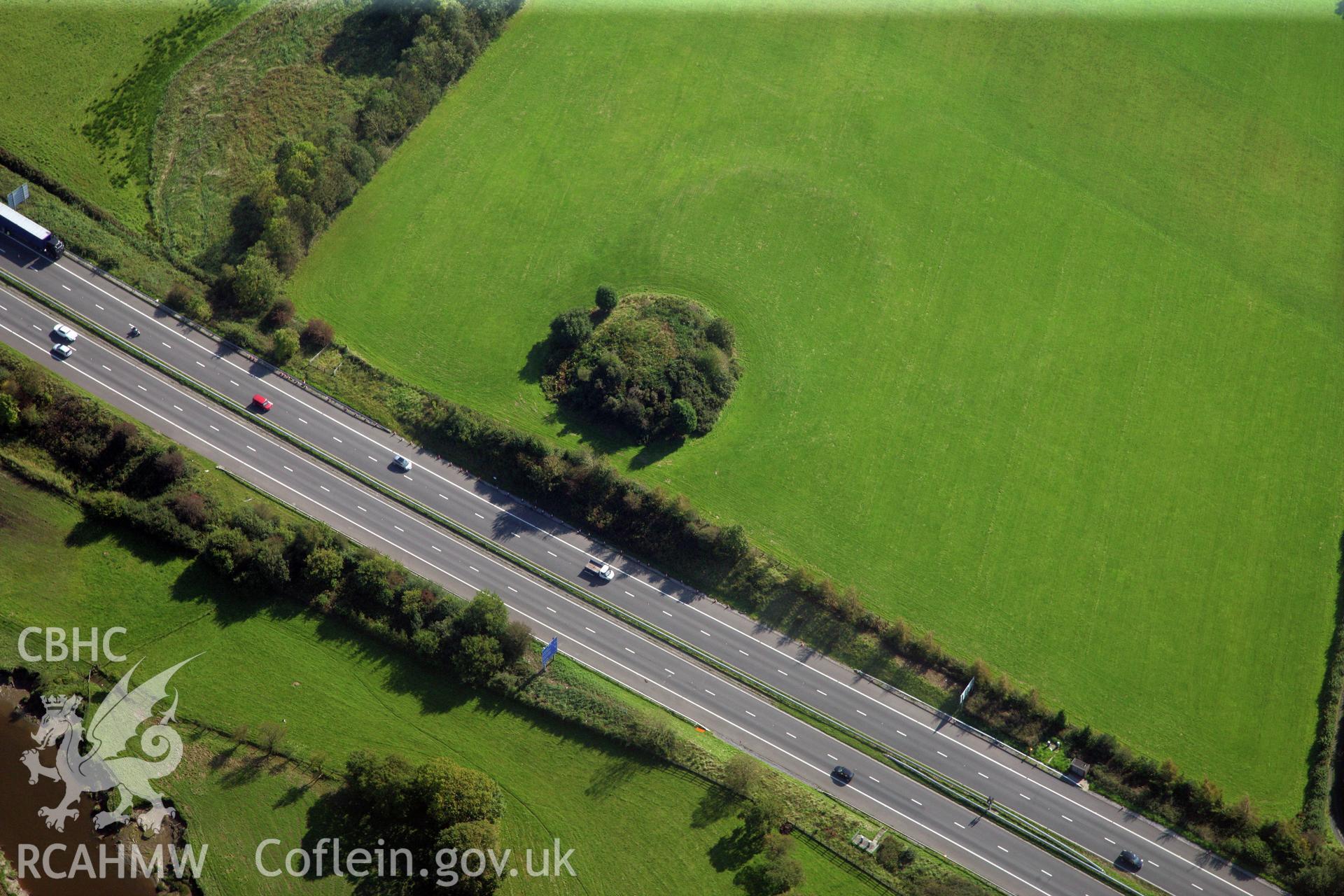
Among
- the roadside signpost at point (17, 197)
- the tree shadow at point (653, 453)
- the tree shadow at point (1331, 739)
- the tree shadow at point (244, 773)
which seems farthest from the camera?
the roadside signpost at point (17, 197)

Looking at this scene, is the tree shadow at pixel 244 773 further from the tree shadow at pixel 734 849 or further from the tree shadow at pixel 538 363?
the tree shadow at pixel 538 363

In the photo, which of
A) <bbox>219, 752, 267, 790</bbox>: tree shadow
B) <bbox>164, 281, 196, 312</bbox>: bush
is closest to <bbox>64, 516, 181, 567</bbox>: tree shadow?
<bbox>219, 752, 267, 790</bbox>: tree shadow

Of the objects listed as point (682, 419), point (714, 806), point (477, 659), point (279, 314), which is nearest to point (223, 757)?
point (477, 659)

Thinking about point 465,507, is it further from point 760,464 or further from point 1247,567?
point 1247,567

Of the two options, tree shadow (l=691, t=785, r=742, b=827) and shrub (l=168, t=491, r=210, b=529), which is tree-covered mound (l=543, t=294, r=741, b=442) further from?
tree shadow (l=691, t=785, r=742, b=827)

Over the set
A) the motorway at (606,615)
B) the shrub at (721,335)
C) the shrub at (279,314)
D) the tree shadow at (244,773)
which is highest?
the shrub at (721,335)

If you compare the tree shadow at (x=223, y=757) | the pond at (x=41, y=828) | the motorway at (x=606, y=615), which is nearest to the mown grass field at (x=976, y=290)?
the motorway at (x=606, y=615)

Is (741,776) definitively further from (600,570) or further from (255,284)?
(255,284)

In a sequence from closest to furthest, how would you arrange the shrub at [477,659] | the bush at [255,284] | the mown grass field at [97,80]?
1. the shrub at [477,659]
2. the bush at [255,284]
3. the mown grass field at [97,80]
